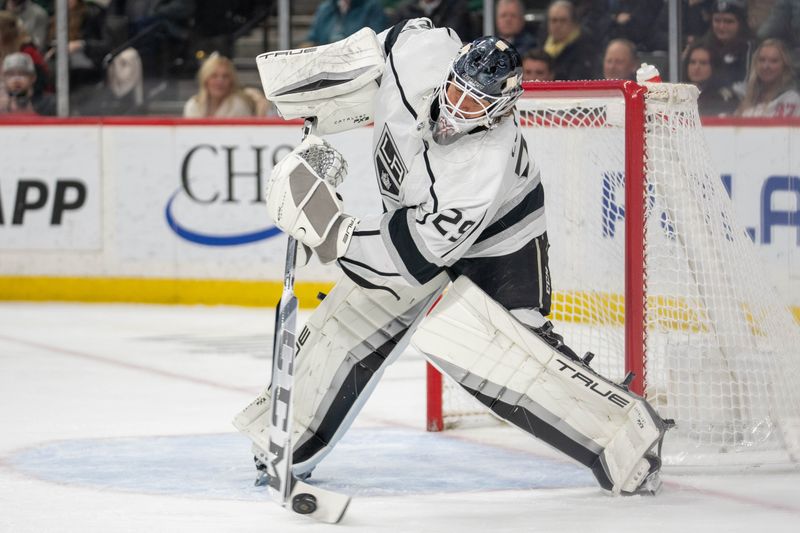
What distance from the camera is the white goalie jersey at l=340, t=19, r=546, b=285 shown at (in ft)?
9.52

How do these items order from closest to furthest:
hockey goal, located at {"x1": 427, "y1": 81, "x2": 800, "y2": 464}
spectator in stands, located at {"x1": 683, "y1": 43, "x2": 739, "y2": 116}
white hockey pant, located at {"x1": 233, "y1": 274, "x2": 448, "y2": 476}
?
white hockey pant, located at {"x1": 233, "y1": 274, "x2": 448, "y2": 476}
hockey goal, located at {"x1": 427, "y1": 81, "x2": 800, "y2": 464}
spectator in stands, located at {"x1": 683, "y1": 43, "x2": 739, "y2": 116}

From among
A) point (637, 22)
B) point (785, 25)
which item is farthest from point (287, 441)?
point (637, 22)

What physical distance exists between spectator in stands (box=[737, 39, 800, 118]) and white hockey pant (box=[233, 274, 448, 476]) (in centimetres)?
288

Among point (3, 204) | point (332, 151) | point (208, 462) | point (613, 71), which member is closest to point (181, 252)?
point (3, 204)

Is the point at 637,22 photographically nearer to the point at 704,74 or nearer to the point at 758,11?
the point at 704,74

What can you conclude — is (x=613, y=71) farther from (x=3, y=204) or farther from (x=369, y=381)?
(x=369, y=381)

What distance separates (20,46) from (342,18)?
5.28 ft

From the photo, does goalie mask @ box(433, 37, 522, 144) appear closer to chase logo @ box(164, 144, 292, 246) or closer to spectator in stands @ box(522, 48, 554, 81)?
spectator in stands @ box(522, 48, 554, 81)

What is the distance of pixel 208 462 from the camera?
140 inches

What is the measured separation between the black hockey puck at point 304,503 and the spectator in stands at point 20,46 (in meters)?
4.64

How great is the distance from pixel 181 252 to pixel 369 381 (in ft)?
12.2

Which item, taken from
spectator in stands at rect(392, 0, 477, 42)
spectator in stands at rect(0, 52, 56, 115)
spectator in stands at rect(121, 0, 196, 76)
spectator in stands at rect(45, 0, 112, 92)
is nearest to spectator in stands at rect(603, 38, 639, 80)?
spectator in stands at rect(392, 0, 477, 42)

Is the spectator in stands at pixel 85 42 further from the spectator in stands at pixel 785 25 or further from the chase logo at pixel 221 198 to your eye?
the spectator in stands at pixel 785 25

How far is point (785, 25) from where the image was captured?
5.86 meters
